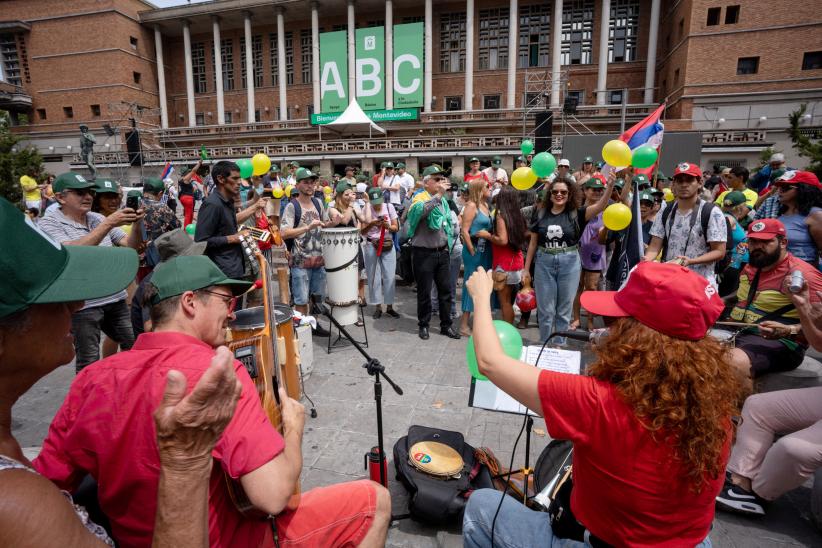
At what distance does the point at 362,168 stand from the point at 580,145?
1587cm

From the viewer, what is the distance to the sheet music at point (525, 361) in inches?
94.3

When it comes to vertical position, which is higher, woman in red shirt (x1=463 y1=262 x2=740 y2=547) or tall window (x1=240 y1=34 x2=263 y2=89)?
tall window (x1=240 y1=34 x2=263 y2=89)

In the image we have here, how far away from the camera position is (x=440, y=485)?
2.51m

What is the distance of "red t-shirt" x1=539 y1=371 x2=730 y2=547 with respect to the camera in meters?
1.32

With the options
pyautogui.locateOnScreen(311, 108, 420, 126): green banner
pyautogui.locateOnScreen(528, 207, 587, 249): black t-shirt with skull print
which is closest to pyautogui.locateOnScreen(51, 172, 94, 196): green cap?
pyautogui.locateOnScreen(528, 207, 587, 249): black t-shirt with skull print

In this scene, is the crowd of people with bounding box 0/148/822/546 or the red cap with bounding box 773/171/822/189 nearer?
the crowd of people with bounding box 0/148/822/546

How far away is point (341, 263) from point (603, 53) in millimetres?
33143

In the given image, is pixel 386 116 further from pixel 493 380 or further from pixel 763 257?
pixel 493 380

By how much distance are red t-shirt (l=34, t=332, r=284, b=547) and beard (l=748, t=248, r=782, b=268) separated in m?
3.64

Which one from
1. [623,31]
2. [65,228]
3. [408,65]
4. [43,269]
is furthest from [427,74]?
[43,269]

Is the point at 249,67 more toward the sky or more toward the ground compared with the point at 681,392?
more toward the sky

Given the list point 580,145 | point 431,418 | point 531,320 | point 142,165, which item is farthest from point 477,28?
point 431,418

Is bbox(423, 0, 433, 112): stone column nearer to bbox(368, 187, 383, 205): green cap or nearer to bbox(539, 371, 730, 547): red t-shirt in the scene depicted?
bbox(368, 187, 383, 205): green cap

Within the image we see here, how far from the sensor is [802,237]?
3.82 meters
